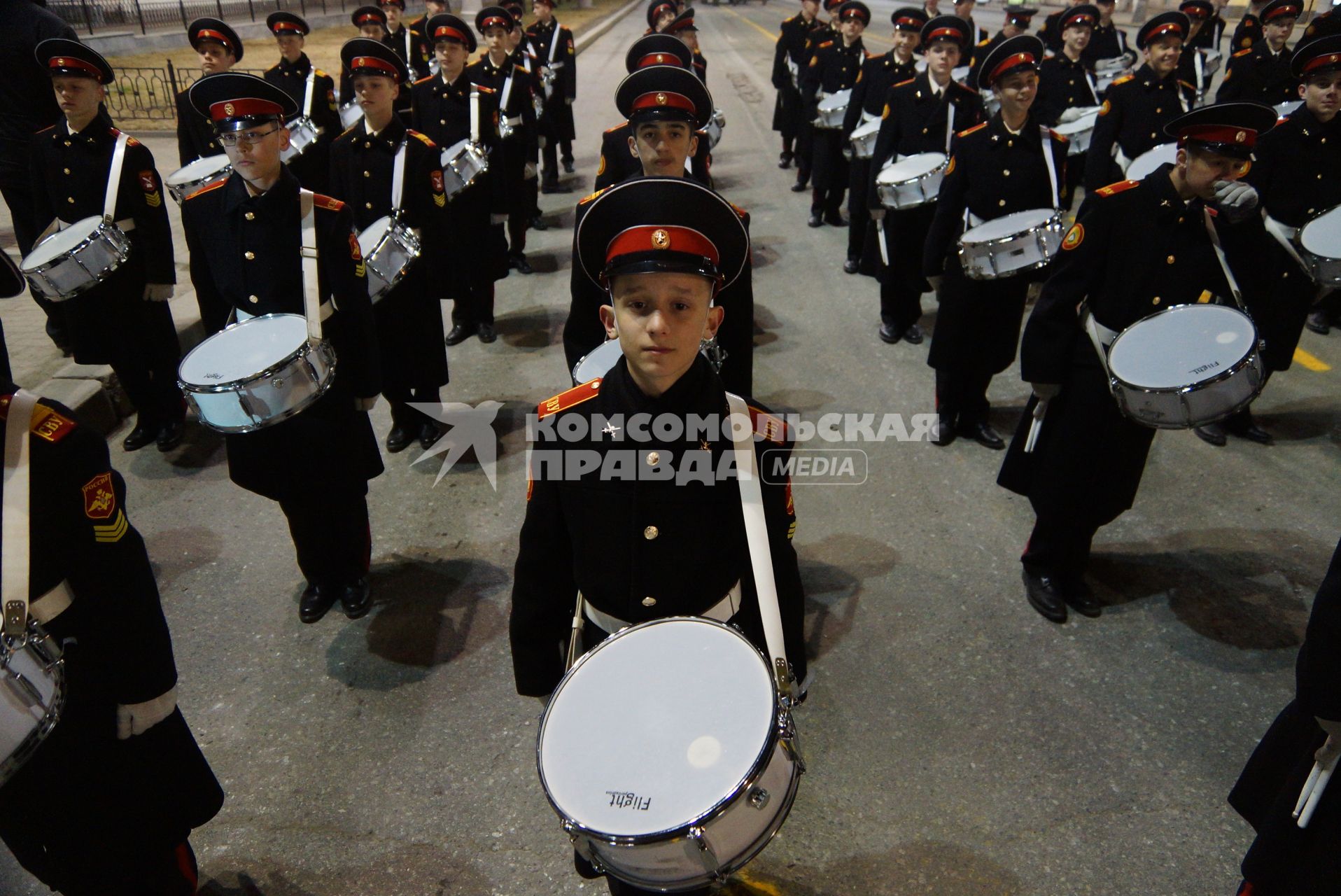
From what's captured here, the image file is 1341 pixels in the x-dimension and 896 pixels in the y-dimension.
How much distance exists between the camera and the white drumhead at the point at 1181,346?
9.69ft

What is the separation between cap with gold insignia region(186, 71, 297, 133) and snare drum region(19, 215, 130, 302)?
1.49 m

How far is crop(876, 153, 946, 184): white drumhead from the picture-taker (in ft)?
18.4

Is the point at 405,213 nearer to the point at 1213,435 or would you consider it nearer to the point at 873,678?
the point at 873,678

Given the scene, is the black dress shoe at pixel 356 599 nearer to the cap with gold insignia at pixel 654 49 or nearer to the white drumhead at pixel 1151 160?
the cap with gold insignia at pixel 654 49

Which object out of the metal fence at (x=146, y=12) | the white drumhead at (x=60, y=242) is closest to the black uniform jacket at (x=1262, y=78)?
the white drumhead at (x=60, y=242)

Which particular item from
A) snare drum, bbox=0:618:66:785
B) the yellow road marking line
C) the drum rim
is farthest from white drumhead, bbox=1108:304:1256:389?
the yellow road marking line

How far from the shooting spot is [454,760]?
3.11m

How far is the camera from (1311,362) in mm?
6211

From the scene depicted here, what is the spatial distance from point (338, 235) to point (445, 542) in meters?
1.71

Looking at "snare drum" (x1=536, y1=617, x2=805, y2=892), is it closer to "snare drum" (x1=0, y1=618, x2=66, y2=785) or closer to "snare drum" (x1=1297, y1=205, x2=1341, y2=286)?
"snare drum" (x1=0, y1=618, x2=66, y2=785)

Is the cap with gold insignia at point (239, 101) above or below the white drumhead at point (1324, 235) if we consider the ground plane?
above

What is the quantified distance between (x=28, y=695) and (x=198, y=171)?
4.42 metres

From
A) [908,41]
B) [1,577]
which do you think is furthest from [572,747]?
[908,41]

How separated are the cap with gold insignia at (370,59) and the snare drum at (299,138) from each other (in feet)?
5.49
